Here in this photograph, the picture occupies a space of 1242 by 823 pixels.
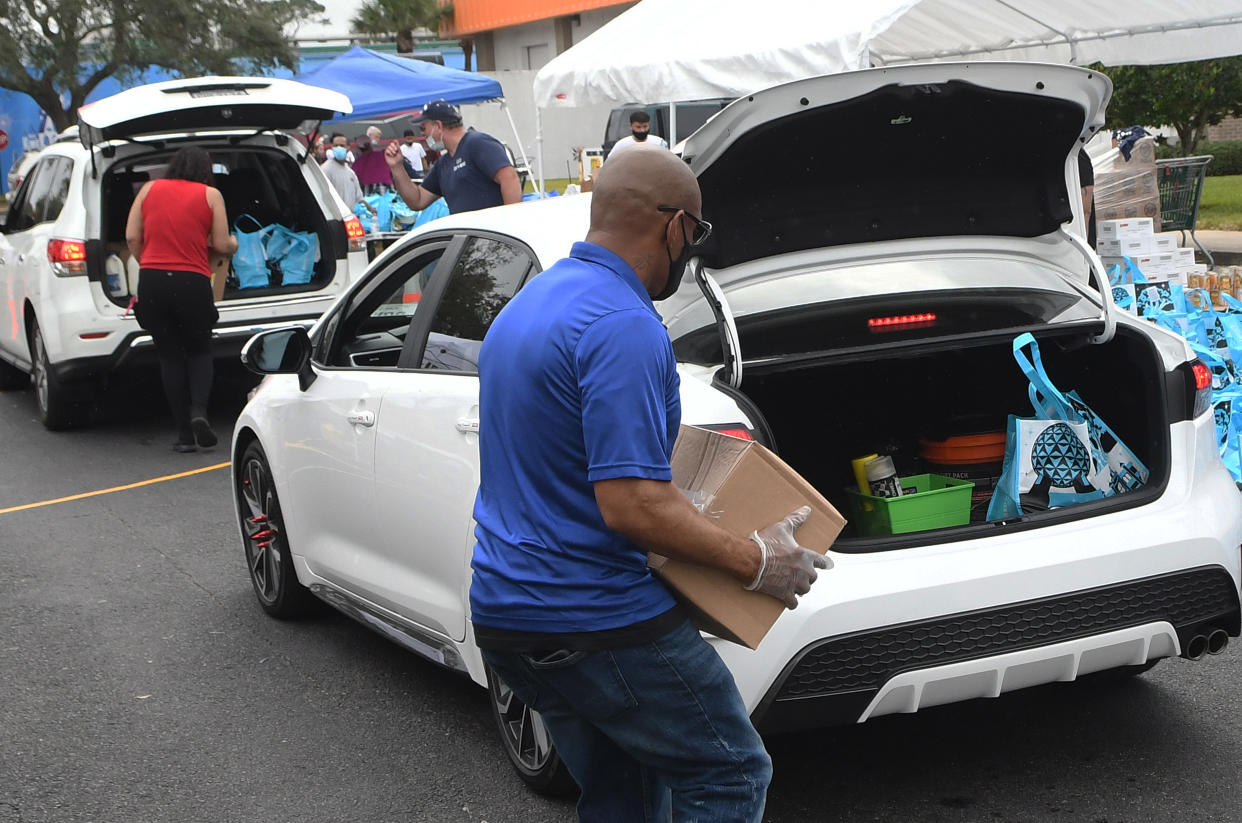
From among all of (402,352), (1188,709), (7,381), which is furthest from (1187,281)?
(7,381)

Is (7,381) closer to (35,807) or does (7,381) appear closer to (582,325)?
(35,807)

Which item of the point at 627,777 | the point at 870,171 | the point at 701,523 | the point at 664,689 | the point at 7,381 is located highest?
the point at 870,171

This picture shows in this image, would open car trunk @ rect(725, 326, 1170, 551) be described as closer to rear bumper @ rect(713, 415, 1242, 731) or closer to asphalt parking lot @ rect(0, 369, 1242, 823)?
rear bumper @ rect(713, 415, 1242, 731)

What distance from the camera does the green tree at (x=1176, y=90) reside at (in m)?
18.4

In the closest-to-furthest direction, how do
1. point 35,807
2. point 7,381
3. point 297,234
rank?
point 35,807 < point 297,234 < point 7,381

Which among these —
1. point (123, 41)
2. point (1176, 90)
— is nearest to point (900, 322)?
point (1176, 90)

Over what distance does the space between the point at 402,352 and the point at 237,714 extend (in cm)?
141

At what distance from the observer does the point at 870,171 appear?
434 centimetres

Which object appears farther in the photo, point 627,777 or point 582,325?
point 627,777

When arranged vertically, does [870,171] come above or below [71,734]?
above

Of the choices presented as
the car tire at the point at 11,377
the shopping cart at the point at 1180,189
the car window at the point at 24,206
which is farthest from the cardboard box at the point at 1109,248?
the car tire at the point at 11,377

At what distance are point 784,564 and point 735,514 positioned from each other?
0.13 meters

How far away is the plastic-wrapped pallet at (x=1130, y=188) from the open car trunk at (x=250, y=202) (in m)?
5.33

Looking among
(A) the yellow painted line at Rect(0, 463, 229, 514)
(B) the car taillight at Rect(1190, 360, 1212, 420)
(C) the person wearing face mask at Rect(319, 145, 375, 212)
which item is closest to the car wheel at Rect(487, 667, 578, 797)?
(B) the car taillight at Rect(1190, 360, 1212, 420)
